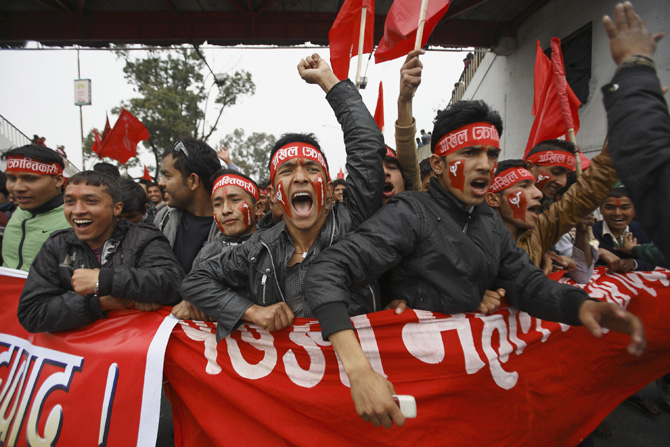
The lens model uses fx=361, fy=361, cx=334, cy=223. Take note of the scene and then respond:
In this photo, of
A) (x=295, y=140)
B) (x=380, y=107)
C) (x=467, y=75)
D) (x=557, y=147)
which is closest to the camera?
(x=295, y=140)

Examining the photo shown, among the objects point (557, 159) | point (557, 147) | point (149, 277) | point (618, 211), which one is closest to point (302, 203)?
point (149, 277)

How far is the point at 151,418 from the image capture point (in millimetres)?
1933

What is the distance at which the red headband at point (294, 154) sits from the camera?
204 centimetres

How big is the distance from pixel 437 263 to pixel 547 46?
38.0 ft

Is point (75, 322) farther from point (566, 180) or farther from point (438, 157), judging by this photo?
point (566, 180)

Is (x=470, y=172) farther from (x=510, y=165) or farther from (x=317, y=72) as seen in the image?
(x=510, y=165)

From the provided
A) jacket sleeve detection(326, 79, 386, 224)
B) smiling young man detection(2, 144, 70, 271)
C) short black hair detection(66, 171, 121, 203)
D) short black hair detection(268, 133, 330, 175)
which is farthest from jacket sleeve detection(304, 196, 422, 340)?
smiling young man detection(2, 144, 70, 271)

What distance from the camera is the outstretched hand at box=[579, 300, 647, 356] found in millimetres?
1182

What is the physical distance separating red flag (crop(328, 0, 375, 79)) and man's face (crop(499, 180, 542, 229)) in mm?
1883

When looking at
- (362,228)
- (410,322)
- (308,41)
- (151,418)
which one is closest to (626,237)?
(410,322)

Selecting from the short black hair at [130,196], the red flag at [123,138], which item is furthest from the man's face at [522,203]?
the red flag at [123,138]

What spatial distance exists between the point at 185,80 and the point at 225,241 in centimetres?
2525

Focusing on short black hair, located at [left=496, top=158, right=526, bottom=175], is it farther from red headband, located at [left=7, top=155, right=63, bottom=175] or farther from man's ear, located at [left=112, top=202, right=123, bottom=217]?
red headband, located at [left=7, top=155, right=63, bottom=175]

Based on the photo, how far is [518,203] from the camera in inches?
109
